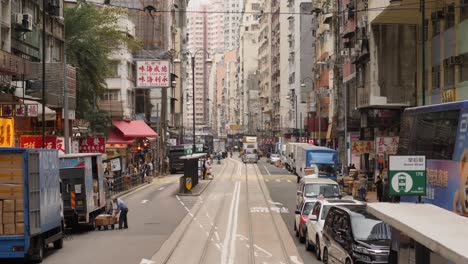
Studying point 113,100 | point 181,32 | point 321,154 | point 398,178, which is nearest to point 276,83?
point 181,32

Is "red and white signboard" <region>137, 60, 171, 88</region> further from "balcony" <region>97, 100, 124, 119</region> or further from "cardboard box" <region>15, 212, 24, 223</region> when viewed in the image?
"cardboard box" <region>15, 212, 24, 223</region>

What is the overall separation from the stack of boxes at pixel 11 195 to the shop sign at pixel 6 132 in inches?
527

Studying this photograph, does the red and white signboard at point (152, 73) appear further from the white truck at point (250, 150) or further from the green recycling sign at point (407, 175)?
the white truck at point (250, 150)

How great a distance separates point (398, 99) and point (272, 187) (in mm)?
16425

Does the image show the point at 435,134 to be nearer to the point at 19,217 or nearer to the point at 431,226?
the point at 431,226

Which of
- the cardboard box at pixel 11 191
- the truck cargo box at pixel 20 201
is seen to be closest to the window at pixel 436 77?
the truck cargo box at pixel 20 201

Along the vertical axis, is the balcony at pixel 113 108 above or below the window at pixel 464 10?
below

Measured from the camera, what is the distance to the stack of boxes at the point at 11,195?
17703 millimetres

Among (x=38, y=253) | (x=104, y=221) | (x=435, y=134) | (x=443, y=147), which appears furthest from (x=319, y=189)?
(x=443, y=147)

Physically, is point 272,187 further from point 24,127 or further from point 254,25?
point 254,25

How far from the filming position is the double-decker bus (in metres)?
10.2

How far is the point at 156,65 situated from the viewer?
49.6 metres

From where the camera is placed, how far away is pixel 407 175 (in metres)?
13.4

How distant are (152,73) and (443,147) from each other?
39.4 metres
